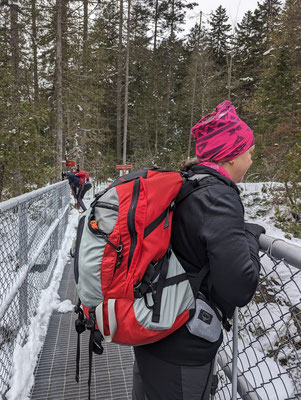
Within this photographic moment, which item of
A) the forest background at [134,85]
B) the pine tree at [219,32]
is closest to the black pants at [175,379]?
the forest background at [134,85]

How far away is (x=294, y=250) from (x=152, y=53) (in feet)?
96.9

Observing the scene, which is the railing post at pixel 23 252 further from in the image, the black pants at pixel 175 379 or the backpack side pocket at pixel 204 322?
the backpack side pocket at pixel 204 322

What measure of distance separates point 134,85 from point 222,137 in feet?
94.2

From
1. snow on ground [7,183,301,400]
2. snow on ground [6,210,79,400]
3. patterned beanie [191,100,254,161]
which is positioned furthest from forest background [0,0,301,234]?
patterned beanie [191,100,254,161]

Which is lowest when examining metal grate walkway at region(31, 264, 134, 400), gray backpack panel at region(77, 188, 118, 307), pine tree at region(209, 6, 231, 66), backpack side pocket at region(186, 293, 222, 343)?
metal grate walkway at region(31, 264, 134, 400)

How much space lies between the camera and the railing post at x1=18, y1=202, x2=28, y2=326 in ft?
8.79

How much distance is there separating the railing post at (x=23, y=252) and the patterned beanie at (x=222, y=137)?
1.89 meters

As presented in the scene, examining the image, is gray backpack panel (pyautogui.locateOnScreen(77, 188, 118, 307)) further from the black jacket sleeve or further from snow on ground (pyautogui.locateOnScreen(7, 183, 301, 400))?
snow on ground (pyautogui.locateOnScreen(7, 183, 301, 400))

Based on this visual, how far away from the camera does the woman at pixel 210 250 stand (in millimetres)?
1132

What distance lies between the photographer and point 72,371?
2.77 m

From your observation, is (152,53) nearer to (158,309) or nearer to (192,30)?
(192,30)

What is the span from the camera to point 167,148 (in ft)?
92.6

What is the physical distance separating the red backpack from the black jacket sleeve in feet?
0.58

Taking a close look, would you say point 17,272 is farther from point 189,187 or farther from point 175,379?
point 189,187
